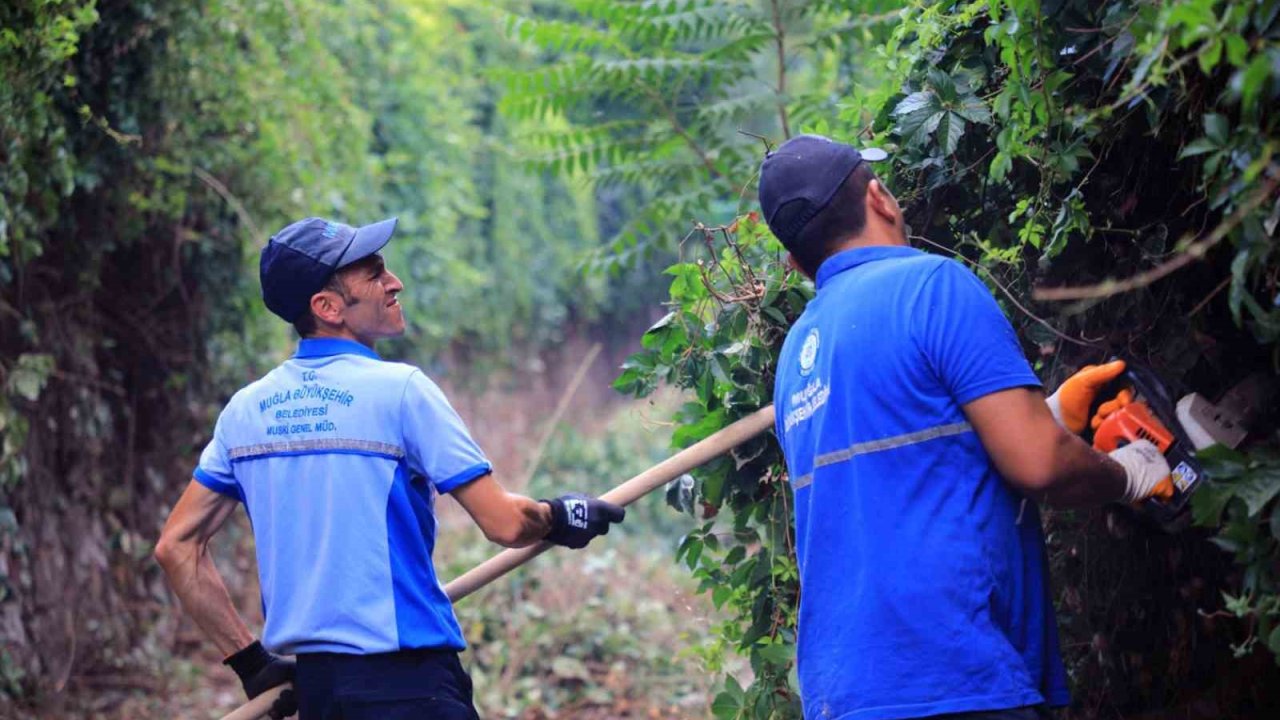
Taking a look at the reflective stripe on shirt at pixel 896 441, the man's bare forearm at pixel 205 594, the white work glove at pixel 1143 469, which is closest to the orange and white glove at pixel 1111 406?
the white work glove at pixel 1143 469

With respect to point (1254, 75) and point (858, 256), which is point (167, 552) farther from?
point (1254, 75)

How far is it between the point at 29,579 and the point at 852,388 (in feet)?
16.8

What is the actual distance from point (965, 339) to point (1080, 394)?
1.61ft

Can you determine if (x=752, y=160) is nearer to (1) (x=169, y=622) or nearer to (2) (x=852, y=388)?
(2) (x=852, y=388)

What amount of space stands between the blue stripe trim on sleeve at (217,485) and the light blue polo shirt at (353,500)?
0.61 ft

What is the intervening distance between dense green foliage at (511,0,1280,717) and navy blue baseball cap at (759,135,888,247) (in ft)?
1.46

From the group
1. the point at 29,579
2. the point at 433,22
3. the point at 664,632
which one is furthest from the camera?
the point at 433,22

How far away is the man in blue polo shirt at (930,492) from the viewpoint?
260 centimetres

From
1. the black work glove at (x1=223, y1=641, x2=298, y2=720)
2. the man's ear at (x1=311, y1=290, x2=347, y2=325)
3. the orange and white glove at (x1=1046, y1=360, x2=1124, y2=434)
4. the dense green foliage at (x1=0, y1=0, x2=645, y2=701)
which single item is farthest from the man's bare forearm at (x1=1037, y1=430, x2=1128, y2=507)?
the dense green foliage at (x1=0, y1=0, x2=645, y2=701)

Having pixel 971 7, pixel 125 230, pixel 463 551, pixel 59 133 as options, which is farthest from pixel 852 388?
pixel 463 551

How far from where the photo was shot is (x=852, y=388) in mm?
2766

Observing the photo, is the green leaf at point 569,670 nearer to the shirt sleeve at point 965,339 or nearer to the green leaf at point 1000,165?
the green leaf at point 1000,165

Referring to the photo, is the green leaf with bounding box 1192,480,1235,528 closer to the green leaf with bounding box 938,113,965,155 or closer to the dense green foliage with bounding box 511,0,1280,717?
the dense green foliage with bounding box 511,0,1280,717

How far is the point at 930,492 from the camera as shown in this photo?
266 cm
